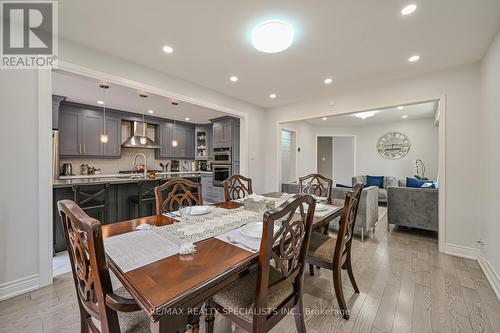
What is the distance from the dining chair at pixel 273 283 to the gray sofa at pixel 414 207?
3.13 meters

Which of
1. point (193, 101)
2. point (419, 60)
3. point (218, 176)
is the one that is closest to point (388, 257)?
point (419, 60)

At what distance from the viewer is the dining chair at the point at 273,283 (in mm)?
983

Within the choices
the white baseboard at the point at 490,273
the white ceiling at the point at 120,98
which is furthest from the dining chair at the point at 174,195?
the white baseboard at the point at 490,273

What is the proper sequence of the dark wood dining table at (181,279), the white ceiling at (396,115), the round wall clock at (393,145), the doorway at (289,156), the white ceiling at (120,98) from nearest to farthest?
the dark wood dining table at (181,279), the white ceiling at (120,98), the white ceiling at (396,115), the doorway at (289,156), the round wall clock at (393,145)

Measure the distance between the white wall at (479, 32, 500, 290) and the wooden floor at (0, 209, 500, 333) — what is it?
14.1 inches

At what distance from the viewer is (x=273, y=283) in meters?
1.12

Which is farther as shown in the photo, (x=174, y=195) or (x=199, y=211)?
(x=174, y=195)

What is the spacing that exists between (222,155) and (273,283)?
4770 millimetres

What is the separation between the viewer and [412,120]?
19.8 ft

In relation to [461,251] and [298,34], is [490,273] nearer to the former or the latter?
[461,251]

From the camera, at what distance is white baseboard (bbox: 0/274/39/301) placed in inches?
72.0

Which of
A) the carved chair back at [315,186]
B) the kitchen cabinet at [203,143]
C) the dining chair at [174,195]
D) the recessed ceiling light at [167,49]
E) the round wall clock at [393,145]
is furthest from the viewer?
the kitchen cabinet at [203,143]

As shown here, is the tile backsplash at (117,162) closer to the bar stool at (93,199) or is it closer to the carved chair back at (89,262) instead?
the bar stool at (93,199)

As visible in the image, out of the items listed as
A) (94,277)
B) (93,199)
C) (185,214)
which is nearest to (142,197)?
(93,199)
